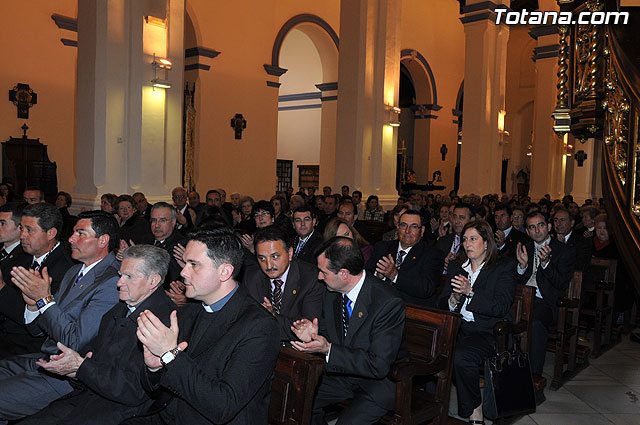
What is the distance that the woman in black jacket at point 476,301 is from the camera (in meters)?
3.79

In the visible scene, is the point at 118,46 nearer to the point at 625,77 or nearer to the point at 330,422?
the point at 330,422

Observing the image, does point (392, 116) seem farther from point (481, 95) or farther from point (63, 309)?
point (63, 309)

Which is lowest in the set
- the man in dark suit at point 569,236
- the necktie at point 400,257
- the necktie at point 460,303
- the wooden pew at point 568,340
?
the wooden pew at point 568,340

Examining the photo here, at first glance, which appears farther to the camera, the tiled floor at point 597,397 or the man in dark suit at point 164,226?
the man in dark suit at point 164,226

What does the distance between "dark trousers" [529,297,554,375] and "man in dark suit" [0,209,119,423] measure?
3.37 m

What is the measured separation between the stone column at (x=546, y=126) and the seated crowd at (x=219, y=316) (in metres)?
13.7

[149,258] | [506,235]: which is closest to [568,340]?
[506,235]

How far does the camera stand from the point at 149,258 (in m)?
2.82

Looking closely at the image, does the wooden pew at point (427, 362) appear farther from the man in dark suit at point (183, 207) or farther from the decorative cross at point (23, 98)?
the decorative cross at point (23, 98)

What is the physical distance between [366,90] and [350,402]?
30.7 ft

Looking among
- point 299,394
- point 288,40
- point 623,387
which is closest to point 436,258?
point 623,387

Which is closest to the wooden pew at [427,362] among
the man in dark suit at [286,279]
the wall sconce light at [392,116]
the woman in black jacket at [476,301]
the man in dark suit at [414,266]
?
the woman in black jacket at [476,301]

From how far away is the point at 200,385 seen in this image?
211 centimetres

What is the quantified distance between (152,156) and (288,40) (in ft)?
40.7
